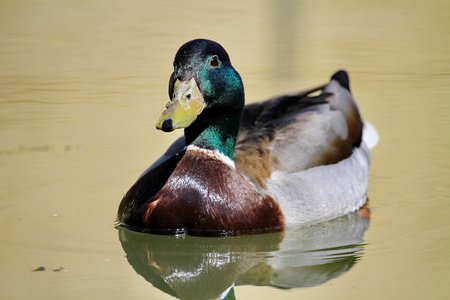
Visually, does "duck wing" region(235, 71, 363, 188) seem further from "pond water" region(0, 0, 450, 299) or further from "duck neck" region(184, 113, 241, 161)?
"pond water" region(0, 0, 450, 299)

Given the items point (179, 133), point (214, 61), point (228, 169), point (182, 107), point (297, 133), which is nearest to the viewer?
point (182, 107)

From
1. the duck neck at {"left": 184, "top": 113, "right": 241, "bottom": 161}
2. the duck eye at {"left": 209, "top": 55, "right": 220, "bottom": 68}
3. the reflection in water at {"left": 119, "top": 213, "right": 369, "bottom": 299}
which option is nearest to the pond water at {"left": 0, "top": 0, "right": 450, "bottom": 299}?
the reflection in water at {"left": 119, "top": 213, "right": 369, "bottom": 299}

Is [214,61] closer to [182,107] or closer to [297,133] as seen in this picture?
[182,107]

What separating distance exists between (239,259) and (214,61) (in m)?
1.37

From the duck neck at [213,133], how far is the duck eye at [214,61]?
1.45ft

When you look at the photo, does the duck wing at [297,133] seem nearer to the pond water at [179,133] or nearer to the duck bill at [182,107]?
the pond water at [179,133]

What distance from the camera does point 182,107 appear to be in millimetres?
5613

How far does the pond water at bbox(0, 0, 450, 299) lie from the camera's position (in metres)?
5.36

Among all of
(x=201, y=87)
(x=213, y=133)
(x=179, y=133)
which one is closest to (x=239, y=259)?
(x=213, y=133)

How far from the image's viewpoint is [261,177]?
20.7ft

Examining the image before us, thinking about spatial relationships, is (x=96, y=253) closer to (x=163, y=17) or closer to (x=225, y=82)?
(x=225, y=82)

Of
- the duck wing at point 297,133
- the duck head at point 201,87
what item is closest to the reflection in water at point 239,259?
the duck wing at point 297,133

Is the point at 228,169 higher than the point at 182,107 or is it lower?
lower

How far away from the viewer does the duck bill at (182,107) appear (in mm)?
5488
